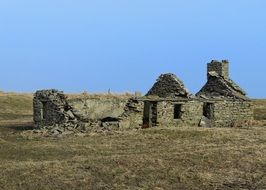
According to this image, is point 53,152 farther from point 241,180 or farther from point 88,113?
point 88,113

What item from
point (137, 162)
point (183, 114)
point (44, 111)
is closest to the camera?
point (137, 162)

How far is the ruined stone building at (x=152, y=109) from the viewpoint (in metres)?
31.2

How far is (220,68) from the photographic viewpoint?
39.1 metres

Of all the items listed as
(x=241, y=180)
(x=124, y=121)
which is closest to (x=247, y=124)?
(x=124, y=121)

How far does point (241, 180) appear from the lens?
1599cm

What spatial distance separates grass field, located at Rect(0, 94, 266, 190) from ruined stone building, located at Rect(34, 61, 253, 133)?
167 inches

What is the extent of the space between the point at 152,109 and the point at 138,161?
13573 mm

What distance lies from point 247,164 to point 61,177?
6.42 meters

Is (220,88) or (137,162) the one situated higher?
(220,88)

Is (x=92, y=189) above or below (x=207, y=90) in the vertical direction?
below

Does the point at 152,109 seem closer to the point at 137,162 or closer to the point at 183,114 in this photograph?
the point at 183,114

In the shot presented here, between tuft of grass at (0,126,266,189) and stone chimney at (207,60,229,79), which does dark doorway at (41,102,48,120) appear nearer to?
tuft of grass at (0,126,266,189)

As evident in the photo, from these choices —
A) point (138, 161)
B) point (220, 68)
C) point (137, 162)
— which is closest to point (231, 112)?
point (220, 68)

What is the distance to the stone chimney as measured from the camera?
3894cm
